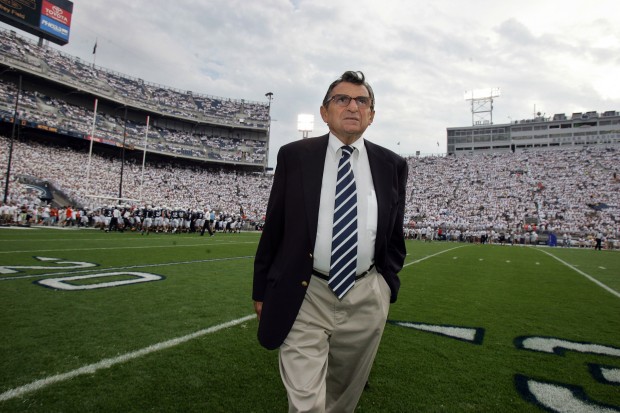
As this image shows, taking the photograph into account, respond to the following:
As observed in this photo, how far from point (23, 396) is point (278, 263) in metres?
2.10

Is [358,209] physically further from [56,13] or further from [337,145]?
[56,13]

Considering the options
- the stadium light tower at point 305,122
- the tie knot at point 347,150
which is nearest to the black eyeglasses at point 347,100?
the tie knot at point 347,150

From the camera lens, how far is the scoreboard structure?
35.4 m

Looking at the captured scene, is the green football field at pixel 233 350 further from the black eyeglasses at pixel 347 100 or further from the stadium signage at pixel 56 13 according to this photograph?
the stadium signage at pixel 56 13

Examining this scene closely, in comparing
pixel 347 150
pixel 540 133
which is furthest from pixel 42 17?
pixel 540 133

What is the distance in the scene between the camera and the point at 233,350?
145 inches

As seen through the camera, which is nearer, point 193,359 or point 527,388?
point 527,388

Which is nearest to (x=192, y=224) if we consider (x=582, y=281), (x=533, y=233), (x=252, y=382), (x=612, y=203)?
(x=582, y=281)

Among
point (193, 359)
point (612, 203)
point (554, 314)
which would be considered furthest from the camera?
point (612, 203)

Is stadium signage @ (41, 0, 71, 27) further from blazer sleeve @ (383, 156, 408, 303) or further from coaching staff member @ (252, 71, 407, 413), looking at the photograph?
blazer sleeve @ (383, 156, 408, 303)

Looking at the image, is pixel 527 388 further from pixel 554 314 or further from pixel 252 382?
pixel 554 314

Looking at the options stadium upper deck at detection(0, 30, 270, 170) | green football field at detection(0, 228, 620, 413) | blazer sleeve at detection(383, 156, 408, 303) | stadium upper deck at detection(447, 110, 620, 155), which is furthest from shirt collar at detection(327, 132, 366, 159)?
stadium upper deck at detection(447, 110, 620, 155)

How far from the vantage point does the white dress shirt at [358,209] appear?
1976mm

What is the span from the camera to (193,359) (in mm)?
3381
